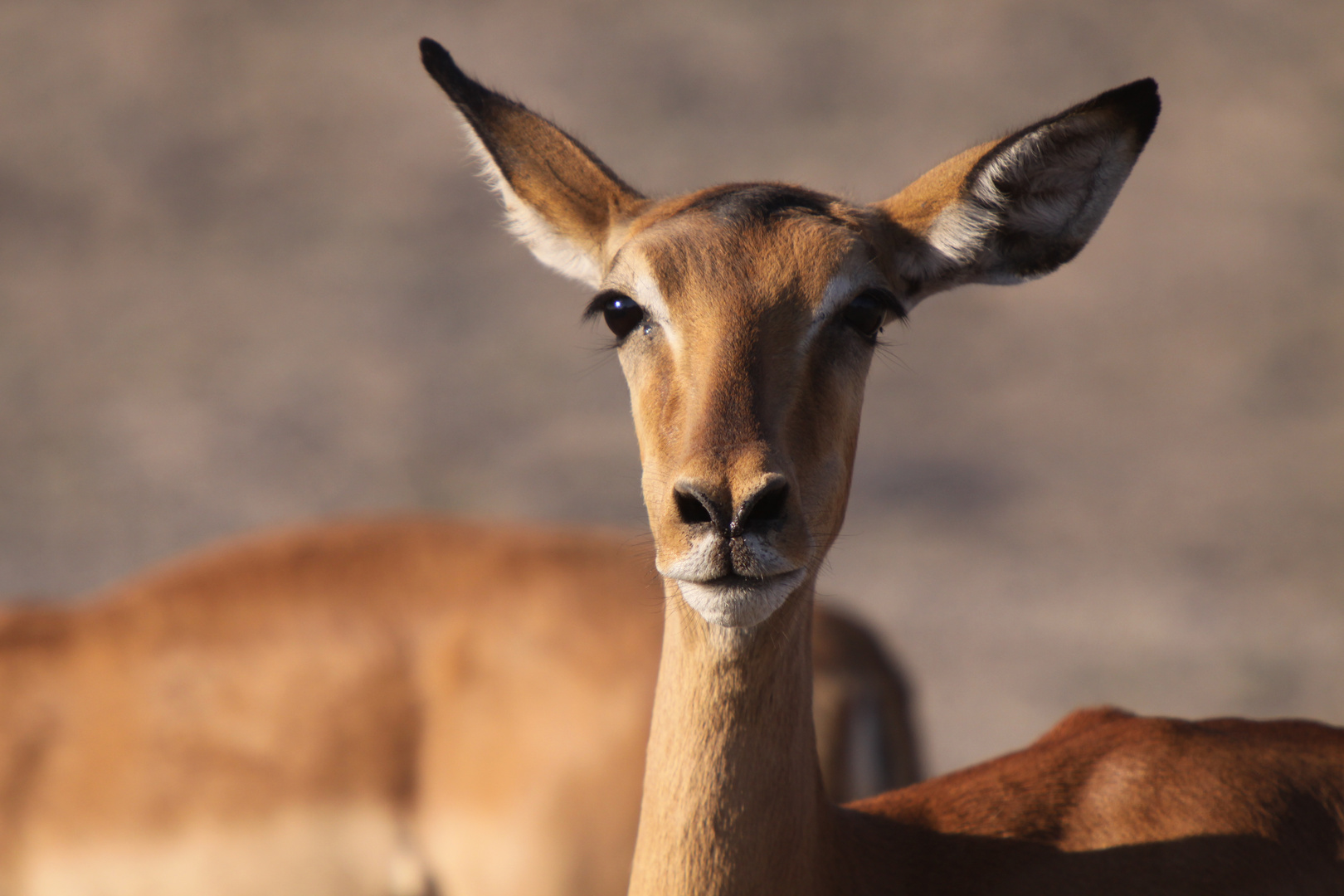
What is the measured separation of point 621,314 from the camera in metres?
3.30

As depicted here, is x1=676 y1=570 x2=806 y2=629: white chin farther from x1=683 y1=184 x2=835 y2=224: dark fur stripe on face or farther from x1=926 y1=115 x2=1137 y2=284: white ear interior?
x1=926 y1=115 x2=1137 y2=284: white ear interior

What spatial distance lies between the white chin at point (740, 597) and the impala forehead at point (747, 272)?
0.62 m

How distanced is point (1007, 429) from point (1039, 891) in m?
11.3

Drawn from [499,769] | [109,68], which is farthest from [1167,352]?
[109,68]

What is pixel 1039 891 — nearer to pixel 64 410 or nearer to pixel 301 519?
pixel 301 519

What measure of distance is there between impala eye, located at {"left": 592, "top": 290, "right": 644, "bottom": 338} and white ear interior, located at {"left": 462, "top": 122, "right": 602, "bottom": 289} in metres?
0.47

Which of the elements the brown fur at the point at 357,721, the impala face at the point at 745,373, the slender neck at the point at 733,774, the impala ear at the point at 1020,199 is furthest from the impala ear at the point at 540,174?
the brown fur at the point at 357,721

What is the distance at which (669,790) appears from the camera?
3.01m

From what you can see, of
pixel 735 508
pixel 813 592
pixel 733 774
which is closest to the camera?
pixel 735 508

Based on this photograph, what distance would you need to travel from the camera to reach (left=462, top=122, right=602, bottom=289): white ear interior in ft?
12.1

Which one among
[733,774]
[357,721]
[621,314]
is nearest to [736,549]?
[733,774]

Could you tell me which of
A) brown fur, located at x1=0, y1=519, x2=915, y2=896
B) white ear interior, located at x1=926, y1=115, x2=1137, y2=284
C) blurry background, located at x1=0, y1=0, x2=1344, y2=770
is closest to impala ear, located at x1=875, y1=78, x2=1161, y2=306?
white ear interior, located at x1=926, y1=115, x2=1137, y2=284

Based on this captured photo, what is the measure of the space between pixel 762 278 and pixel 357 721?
11.4 ft

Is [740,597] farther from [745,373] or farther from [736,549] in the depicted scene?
[745,373]
